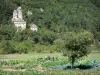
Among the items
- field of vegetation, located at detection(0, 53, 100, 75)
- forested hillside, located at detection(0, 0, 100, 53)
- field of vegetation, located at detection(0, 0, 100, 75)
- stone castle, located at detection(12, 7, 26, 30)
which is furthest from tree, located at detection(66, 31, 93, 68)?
stone castle, located at detection(12, 7, 26, 30)

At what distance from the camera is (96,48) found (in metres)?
103

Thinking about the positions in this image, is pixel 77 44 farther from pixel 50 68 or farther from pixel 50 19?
pixel 50 19

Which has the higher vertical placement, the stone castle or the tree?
the stone castle

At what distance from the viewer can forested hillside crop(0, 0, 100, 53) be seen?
384 ft

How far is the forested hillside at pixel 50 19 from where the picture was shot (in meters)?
117

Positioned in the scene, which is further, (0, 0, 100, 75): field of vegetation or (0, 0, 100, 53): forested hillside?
(0, 0, 100, 53): forested hillside

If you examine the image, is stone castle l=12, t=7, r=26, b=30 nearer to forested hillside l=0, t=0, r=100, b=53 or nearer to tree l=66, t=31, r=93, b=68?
forested hillside l=0, t=0, r=100, b=53

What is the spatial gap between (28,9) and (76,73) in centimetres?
11773


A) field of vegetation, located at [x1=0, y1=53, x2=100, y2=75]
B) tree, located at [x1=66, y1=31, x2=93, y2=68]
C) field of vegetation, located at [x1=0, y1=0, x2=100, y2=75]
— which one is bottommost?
field of vegetation, located at [x1=0, y1=53, x2=100, y2=75]

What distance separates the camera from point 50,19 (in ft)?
474

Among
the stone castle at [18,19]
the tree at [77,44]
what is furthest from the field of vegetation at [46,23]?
the tree at [77,44]

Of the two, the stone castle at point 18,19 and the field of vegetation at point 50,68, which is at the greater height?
the stone castle at point 18,19

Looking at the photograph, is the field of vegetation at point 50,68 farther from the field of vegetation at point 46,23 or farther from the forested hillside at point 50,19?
the forested hillside at point 50,19

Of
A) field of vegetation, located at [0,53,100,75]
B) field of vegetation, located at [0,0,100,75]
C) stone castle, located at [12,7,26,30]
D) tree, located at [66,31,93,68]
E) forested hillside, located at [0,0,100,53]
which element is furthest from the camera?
stone castle, located at [12,7,26,30]
